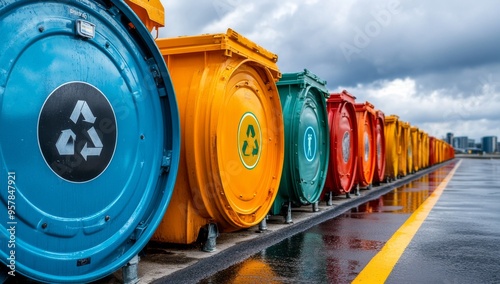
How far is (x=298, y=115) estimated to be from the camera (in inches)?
249

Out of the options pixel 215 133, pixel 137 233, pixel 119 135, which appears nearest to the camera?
pixel 119 135

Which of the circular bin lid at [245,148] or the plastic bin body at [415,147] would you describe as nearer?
the circular bin lid at [245,148]

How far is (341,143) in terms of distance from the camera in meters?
8.73

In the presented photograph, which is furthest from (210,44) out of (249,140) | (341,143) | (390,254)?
(341,143)

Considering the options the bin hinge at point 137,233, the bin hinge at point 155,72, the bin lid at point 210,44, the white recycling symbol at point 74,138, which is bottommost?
the bin hinge at point 137,233

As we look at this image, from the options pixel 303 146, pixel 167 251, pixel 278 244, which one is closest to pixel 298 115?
pixel 303 146

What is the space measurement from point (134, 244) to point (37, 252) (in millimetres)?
827

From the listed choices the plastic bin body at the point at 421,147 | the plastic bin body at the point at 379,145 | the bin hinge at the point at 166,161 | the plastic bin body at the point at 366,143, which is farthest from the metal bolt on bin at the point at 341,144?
the plastic bin body at the point at 421,147

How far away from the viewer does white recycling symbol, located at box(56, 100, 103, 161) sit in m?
2.61

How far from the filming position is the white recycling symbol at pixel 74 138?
2.61m

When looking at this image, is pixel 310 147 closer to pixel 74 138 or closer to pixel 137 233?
pixel 137 233

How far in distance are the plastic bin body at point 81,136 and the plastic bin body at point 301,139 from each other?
2.94 meters

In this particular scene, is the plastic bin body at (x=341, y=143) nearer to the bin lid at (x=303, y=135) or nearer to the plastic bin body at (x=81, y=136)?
the bin lid at (x=303, y=135)

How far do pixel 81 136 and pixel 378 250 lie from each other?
3439 millimetres
